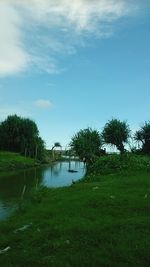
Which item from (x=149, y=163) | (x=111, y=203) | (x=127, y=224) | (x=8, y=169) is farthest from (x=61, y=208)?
(x=8, y=169)

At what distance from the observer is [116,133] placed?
84125mm

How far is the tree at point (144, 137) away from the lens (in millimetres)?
81875

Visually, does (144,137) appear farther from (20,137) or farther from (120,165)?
(20,137)

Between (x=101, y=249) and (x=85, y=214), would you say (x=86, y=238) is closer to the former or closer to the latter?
(x=101, y=249)

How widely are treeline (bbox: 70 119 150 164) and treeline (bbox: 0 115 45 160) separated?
1817 inches

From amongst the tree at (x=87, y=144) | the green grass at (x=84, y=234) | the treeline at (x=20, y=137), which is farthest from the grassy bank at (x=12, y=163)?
the green grass at (x=84, y=234)

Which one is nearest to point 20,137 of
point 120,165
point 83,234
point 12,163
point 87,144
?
point 12,163

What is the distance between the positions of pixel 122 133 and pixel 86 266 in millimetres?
72617

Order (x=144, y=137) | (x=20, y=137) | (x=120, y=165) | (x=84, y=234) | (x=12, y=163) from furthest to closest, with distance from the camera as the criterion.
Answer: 1. (x=20, y=137)
2. (x=12, y=163)
3. (x=144, y=137)
4. (x=120, y=165)
5. (x=84, y=234)

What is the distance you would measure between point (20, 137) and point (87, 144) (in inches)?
2026

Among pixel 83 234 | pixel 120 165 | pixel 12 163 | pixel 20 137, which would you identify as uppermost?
pixel 20 137

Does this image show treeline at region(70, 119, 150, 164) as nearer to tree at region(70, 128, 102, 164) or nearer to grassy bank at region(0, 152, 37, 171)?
tree at region(70, 128, 102, 164)

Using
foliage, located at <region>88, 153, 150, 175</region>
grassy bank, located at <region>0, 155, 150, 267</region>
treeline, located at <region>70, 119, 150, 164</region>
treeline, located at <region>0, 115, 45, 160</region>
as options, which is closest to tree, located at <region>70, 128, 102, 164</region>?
treeline, located at <region>70, 119, 150, 164</region>

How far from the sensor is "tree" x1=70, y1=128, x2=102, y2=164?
82.6 metres
